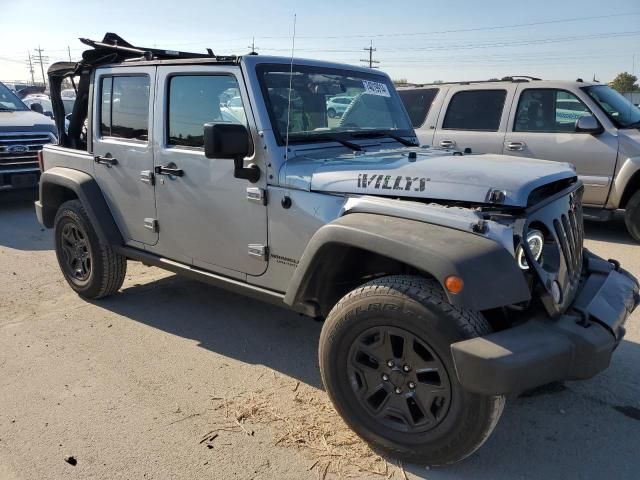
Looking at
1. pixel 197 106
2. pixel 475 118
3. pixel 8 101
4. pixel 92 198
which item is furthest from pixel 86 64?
pixel 8 101

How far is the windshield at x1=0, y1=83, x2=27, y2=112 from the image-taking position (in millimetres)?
9508

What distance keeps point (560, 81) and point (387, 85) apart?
3.62 meters

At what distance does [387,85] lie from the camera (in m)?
4.35

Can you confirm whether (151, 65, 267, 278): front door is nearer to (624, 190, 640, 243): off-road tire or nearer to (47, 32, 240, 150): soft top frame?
(47, 32, 240, 150): soft top frame

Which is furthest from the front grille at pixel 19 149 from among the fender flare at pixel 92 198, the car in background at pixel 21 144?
the fender flare at pixel 92 198

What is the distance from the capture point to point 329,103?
12.5 ft

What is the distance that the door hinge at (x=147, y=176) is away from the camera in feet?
13.2

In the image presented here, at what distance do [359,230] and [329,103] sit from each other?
4.85 ft

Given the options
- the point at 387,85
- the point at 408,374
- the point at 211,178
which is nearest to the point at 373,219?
the point at 408,374

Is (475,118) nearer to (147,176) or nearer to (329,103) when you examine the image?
(329,103)

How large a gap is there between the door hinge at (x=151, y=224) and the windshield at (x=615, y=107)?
5.39 metres

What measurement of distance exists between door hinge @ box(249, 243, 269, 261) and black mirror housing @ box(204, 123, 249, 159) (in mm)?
564

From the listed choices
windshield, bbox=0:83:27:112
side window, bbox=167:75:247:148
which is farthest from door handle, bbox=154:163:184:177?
windshield, bbox=0:83:27:112

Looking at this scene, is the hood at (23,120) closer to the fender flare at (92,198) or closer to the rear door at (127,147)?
the fender flare at (92,198)
